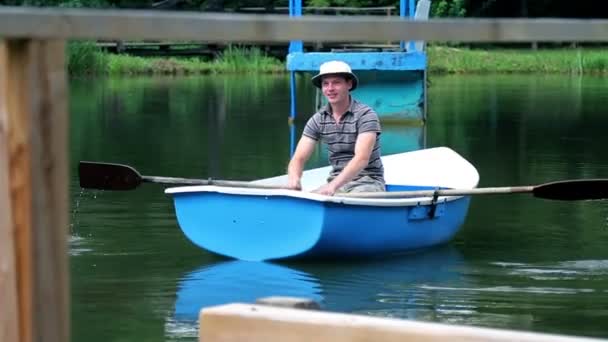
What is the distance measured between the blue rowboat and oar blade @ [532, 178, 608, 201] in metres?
0.62

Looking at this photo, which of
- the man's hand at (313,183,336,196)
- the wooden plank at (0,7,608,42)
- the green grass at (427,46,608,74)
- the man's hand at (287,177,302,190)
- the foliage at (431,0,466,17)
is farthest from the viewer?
the foliage at (431,0,466,17)

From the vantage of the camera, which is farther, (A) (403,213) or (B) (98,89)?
(B) (98,89)

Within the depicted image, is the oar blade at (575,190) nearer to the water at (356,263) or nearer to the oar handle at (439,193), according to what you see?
the oar handle at (439,193)

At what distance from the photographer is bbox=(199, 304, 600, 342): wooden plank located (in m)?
2.06

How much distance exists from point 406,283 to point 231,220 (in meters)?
1.06

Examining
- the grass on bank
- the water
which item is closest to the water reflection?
the water

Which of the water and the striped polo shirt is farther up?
the striped polo shirt

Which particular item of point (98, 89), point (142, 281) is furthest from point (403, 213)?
point (98, 89)

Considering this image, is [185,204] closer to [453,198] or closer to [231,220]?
[231,220]

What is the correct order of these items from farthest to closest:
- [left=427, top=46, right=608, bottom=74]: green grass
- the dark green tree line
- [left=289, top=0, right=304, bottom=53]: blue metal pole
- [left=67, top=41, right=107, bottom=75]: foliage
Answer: the dark green tree line, [left=427, top=46, right=608, bottom=74]: green grass, [left=67, top=41, right=107, bottom=75]: foliage, [left=289, top=0, right=304, bottom=53]: blue metal pole

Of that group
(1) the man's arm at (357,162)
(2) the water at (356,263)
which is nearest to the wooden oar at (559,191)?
(1) the man's arm at (357,162)

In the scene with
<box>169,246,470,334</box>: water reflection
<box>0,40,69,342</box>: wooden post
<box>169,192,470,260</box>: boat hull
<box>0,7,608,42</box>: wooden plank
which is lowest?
<box>169,246,470,334</box>: water reflection

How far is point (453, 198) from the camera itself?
8203mm

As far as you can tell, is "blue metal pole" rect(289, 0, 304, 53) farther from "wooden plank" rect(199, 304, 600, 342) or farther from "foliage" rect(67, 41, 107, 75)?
"wooden plank" rect(199, 304, 600, 342)
